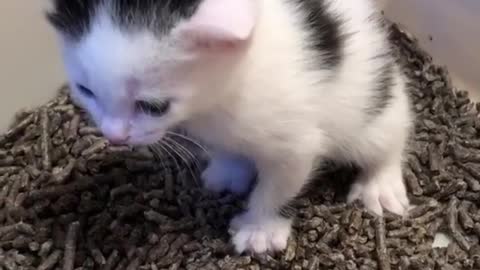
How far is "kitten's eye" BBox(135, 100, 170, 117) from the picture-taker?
128 cm

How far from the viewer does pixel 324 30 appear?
1.50 metres

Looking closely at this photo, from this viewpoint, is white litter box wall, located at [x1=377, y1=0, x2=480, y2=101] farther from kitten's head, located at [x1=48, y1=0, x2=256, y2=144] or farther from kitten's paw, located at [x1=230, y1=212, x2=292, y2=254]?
kitten's head, located at [x1=48, y1=0, x2=256, y2=144]

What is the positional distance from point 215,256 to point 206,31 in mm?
725

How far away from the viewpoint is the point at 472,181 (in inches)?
76.9

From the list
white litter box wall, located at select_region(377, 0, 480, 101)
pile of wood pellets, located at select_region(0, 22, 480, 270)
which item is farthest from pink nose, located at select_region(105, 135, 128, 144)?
white litter box wall, located at select_region(377, 0, 480, 101)

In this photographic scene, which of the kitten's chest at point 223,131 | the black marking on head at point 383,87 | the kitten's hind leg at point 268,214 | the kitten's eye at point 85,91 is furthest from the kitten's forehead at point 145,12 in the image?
the black marking on head at point 383,87

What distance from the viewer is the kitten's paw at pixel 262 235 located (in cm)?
176

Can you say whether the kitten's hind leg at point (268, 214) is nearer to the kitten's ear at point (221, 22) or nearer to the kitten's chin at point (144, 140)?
the kitten's chin at point (144, 140)

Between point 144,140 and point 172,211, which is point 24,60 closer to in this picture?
point 172,211

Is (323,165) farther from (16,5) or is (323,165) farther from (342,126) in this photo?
(16,5)

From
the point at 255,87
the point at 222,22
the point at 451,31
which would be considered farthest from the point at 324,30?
the point at 451,31

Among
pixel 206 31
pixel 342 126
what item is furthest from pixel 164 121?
pixel 342 126

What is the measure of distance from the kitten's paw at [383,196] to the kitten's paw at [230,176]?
246 millimetres

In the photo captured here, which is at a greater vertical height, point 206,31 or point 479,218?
point 206,31
